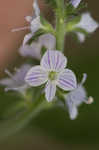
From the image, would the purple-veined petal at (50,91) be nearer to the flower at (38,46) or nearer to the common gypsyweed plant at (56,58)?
the common gypsyweed plant at (56,58)

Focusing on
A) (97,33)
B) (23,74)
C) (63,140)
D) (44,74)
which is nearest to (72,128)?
(63,140)

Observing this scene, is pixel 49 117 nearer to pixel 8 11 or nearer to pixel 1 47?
pixel 1 47

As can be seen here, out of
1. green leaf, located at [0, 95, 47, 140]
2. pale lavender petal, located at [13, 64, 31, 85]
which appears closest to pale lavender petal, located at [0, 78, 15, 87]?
pale lavender petal, located at [13, 64, 31, 85]

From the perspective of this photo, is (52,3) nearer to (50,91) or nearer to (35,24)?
(35,24)

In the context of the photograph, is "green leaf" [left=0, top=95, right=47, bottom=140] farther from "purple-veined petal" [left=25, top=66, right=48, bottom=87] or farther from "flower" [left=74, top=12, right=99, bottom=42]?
"flower" [left=74, top=12, right=99, bottom=42]

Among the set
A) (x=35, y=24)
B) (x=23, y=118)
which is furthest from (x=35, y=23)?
(x=23, y=118)

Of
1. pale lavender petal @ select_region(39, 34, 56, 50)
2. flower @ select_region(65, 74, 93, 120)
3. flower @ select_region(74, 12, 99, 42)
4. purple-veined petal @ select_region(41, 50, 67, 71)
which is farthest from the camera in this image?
pale lavender petal @ select_region(39, 34, 56, 50)

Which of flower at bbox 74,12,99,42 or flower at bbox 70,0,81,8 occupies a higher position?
flower at bbox 70,0,81,8

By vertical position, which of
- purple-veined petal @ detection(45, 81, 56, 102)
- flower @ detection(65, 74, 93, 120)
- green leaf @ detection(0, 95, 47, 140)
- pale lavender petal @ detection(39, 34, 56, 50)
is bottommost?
green leaf @ detection(0, 95, 47, 140)
